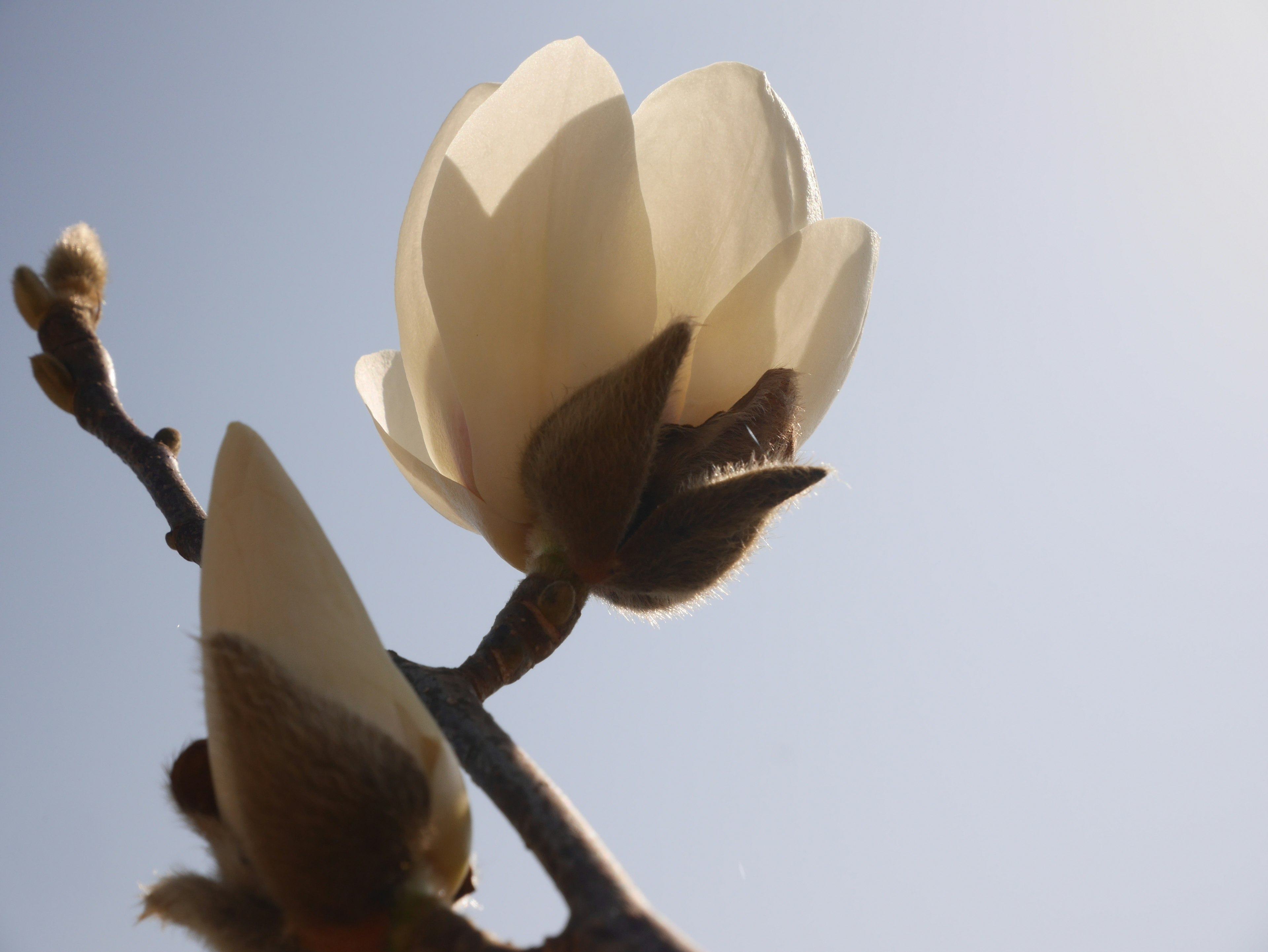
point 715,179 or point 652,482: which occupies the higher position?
point 715,179

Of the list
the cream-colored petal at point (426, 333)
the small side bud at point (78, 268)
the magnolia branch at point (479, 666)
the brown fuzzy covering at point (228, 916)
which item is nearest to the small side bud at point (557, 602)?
the magnolia branch at point (479, 666)

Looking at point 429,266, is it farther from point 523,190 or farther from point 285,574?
point 285,574

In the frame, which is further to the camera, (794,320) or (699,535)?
(794,320)

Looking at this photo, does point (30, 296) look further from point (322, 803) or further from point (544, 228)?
point (322, 803)

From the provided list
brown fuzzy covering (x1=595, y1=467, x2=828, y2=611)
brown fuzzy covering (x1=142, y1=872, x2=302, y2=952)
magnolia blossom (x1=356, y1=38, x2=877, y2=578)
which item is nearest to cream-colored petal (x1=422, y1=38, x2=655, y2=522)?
magnolia blossom (x1=356, y1=38, x2=877, y2=578)

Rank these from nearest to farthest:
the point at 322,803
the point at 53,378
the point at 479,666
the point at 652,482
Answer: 1. the point at 322,803
2. the point at 479,666
3. the point at 652,482
4. the point at 53,378

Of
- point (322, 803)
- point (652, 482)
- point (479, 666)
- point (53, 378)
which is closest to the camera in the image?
point (322, 803)

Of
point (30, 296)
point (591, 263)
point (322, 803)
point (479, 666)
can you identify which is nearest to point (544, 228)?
point (591, 263)
